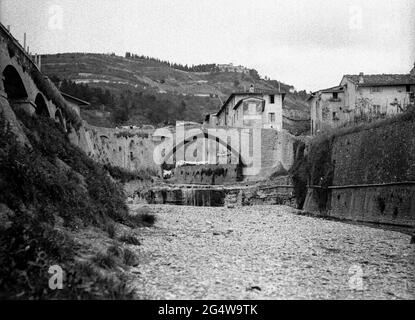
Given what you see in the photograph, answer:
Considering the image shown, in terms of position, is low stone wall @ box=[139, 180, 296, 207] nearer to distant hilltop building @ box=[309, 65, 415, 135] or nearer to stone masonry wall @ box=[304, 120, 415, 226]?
stone masonry wall @ box=[304, 120, 415, 226]

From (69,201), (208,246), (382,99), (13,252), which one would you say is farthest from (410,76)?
(13,252)

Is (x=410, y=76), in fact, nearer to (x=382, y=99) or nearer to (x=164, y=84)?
(x=382, y=99)

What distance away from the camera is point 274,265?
9.65 metres

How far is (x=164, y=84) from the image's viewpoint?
125750 millimetres

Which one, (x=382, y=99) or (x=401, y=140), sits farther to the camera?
(x=382, y=99)

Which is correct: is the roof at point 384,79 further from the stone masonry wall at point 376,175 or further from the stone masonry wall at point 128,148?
the stone masonry wall at point 128,148

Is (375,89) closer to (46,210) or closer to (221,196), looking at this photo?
(221,196)

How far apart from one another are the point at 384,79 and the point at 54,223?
128 ft

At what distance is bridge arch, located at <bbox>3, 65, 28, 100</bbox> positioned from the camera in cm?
1644

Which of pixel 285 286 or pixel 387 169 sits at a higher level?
pixel 387 169

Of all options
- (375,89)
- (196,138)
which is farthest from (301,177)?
(196,138)

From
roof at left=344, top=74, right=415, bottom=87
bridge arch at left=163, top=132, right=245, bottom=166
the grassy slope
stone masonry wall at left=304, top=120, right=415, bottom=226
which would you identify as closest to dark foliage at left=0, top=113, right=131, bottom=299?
the grassy slope

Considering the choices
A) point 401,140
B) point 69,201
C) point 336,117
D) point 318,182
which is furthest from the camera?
point 336,117

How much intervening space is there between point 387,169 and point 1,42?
16.2 meters
